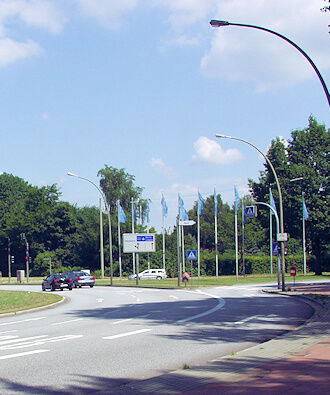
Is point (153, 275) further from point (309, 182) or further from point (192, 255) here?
point (192, 255)

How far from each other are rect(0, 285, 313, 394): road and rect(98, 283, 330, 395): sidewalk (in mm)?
656

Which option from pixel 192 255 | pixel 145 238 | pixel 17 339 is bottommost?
pixel 17 339

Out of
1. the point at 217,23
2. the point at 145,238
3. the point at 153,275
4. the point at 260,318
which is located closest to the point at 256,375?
the point at 260,318

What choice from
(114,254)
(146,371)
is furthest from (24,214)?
(146,371)

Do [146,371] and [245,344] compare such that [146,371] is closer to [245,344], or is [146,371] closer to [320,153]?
[245,344]

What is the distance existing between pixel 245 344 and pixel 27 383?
192 inches

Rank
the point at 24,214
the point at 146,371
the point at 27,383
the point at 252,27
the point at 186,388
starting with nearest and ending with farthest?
the point at 186,388 → the point at 27,383 → the point at 146,371 → the point at 252,27 → the point at 24,214

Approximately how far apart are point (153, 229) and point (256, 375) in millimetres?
84071

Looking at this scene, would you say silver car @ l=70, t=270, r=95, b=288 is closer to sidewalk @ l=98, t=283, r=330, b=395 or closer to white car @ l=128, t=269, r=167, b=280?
white car @ l=128, t=269, r=167, b=280

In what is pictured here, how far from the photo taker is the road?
24.7ft

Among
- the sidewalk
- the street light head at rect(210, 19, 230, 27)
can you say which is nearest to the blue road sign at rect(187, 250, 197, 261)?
the street light head at rect(210, 19, 230, 27)

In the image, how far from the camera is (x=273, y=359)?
808cm

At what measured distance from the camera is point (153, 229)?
3578 inches

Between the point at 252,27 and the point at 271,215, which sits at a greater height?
the point at 252,27
